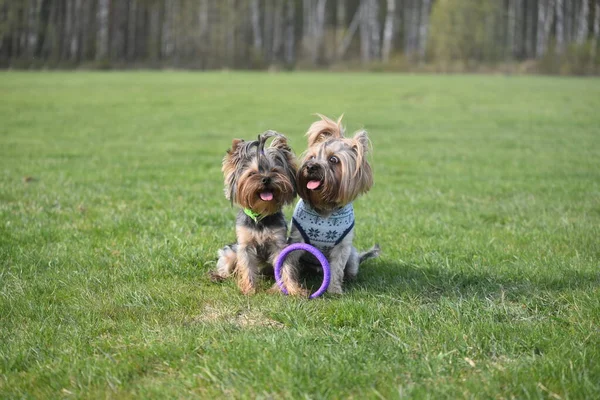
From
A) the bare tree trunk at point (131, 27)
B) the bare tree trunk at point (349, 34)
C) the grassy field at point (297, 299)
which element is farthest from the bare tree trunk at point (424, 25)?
the grassy field at point (297, 299)

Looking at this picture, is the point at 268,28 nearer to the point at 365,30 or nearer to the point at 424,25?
the point at 365,30

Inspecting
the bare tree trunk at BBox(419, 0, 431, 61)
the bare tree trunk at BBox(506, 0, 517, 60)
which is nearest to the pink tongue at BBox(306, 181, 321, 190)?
the bare tree trunk at BBox(419, 0, 431, 61)

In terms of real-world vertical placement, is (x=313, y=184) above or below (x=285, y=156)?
below

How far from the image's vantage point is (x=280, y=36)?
226 ft

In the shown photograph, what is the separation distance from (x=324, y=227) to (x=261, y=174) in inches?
30.4

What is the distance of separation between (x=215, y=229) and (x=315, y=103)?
19956mm

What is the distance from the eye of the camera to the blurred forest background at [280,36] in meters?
56.8

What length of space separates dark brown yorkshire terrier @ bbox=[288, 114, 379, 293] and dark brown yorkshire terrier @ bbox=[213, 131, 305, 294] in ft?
0.56

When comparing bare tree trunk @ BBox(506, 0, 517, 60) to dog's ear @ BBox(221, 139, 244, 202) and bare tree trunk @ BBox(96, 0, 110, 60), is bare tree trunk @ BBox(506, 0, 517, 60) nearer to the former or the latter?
bare tree trunk @ BBox(96, 0, 110, 60)

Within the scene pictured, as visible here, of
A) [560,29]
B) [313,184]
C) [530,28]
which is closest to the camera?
[313,184]

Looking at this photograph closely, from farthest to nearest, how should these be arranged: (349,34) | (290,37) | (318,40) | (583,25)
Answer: (349,34) < (318,40) < (290,37) < (583,25)

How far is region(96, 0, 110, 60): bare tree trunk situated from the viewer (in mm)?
57906

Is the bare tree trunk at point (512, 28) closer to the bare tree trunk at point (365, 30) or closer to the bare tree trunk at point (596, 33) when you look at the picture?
the bare tree trunk at point (596, 33)

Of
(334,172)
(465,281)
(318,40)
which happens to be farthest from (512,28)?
(334,172)
